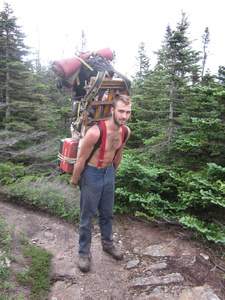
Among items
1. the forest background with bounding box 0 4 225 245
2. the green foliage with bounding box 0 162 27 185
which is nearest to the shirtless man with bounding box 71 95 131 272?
the forest background with bounding box 0 4 225 245

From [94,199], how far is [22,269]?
4.59 feet

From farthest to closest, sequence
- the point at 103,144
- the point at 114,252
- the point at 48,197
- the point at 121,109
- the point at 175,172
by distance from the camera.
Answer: the point at 48,197 < the point at 175,172 < the point at 114,252 < the point at 103,144 < the point at 121,109

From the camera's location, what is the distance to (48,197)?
5398mm

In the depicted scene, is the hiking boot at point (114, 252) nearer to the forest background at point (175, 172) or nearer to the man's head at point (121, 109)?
the forest background at point (175, 172)

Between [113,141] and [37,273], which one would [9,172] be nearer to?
[37,273]

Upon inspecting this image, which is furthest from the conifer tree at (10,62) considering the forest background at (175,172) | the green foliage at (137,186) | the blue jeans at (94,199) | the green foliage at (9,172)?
the blue jeans at (94,199)

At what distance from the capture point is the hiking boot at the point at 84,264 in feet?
10.5

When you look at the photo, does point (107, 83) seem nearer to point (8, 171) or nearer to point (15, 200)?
point (15, 200)

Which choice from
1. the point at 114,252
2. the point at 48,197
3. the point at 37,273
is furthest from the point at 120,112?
the point at 48,197

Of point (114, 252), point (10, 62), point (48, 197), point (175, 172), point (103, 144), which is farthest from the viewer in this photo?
point (10, 62)

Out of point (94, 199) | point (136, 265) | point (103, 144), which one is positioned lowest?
point (136, 265)

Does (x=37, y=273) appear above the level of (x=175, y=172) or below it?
below

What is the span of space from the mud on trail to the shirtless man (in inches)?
9.8

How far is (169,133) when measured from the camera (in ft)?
20.7
